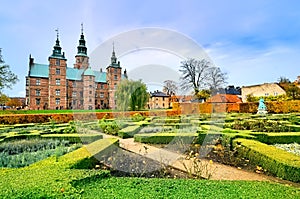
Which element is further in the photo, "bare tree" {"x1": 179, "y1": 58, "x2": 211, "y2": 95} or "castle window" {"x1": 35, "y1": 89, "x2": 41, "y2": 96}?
"castle window" {"x1": 35, "y1": 89, "x2": 41, "y2": 96}

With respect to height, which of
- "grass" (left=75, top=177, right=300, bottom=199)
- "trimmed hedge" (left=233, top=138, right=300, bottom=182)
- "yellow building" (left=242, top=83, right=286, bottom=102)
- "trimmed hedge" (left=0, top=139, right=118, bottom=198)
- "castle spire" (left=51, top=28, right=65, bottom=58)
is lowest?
"trimmed hedge" (left=233, top=138, right=300, bottom=182)

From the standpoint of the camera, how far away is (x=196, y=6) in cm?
699

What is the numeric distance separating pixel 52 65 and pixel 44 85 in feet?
12.5

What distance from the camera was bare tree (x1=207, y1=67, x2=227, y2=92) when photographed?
30881 millimetres

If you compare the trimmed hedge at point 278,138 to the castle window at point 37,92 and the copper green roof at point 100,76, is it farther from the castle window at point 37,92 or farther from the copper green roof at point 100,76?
the castle window at point 37,92

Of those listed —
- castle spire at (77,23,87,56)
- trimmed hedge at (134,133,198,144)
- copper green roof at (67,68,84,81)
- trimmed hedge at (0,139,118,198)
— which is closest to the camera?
trimmed hedge at (0,139,118,198)

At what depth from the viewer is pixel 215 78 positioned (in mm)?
31297

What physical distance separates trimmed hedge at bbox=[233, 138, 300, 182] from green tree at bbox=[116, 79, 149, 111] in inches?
774

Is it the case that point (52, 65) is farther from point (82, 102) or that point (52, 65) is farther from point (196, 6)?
point (196, 6)

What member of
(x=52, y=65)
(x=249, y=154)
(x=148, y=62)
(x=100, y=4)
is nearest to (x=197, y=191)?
(x=249, y=154)

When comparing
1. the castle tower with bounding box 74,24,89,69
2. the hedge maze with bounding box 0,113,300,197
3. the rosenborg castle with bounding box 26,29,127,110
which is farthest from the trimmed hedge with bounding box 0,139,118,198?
the castle tower with bounding box 74,24,89,69

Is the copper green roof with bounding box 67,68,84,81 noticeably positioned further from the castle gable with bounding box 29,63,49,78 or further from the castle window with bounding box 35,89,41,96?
the castle window with bounding box 35,89,41,96

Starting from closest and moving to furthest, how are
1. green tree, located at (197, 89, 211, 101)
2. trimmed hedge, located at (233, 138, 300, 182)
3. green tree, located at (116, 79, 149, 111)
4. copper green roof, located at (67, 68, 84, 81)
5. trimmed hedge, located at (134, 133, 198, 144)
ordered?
1. trimmed hedge, located at (233, 138, 300, 182)
2. trimmed hedge, located at (134, 133, 198, 144)
3. green tree, located at (116, 79, 149, 111)
4. green tree, located at (197, 89, 211, 101)
5. copper green roof, located at (67, 68, 84, 81)

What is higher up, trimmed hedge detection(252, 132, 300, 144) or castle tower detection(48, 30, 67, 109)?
castle tower detection(48, 30, 67, 109)
